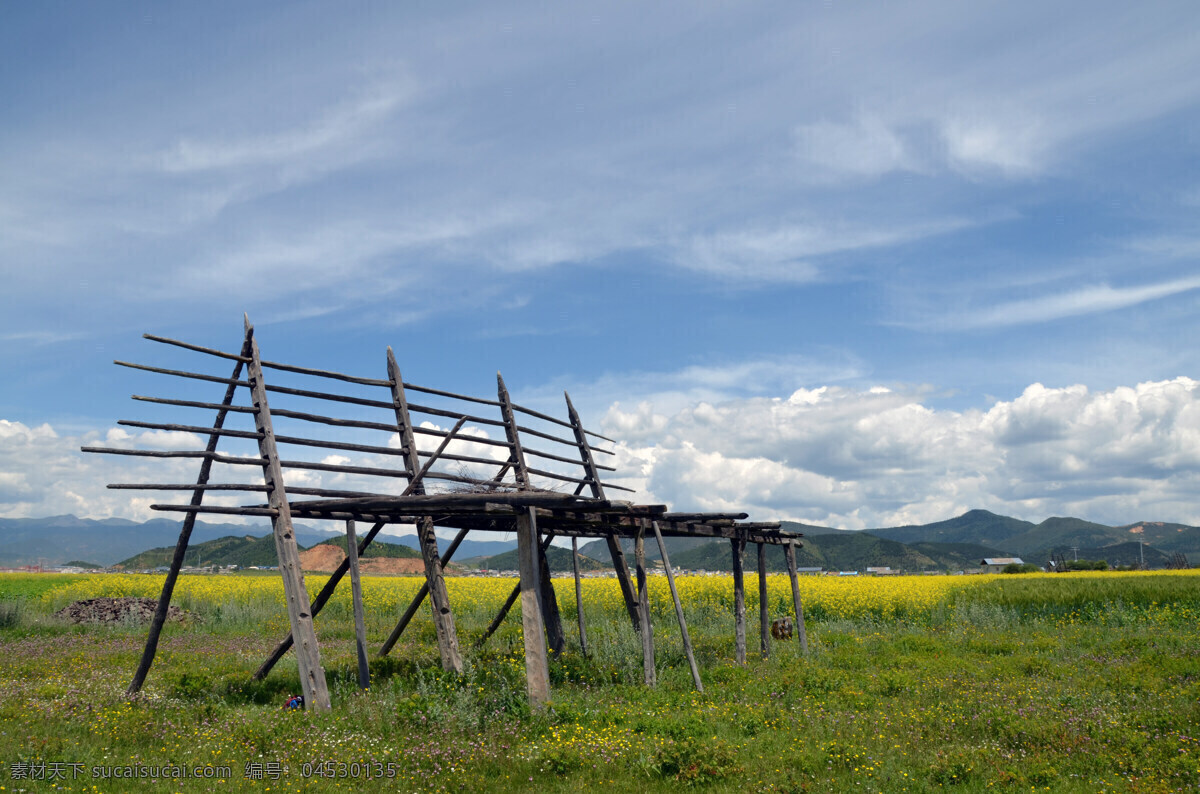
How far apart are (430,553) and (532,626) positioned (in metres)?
2.75

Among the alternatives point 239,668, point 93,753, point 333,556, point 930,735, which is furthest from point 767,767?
point 333,556

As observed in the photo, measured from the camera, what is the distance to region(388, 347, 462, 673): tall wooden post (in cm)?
1155

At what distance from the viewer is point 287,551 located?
36.1ft

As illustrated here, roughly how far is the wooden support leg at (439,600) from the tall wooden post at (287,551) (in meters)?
1.80

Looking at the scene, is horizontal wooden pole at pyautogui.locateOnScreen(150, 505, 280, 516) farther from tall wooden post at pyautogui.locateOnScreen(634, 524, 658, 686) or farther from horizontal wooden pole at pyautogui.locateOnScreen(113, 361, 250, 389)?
tall wooden post at pyautogui.locateOnScreen(634, 524, 658, 686)

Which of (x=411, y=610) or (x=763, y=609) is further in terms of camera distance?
(x=763, y=609)

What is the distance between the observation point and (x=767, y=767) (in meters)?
8.07

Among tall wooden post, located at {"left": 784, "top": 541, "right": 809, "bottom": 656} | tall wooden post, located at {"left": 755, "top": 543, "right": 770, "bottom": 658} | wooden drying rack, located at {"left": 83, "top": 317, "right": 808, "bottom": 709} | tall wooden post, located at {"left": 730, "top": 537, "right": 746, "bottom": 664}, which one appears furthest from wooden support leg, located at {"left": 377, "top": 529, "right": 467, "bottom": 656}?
tall wooden post, located at {"left": 784, "top": 541, "right": 809, "bottom": 656}

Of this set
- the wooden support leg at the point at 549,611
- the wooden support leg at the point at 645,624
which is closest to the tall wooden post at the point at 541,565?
the wooden support leg at the point at 549,611

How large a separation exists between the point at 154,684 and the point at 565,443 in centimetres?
864

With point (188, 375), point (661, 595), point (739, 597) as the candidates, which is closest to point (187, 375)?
point (188, 375)

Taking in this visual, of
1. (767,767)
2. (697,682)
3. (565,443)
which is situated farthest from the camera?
(565,443)

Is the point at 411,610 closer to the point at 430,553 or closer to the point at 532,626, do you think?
the point at 430,553

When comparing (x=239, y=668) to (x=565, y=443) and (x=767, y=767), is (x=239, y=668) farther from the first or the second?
(x=767, y=767)
